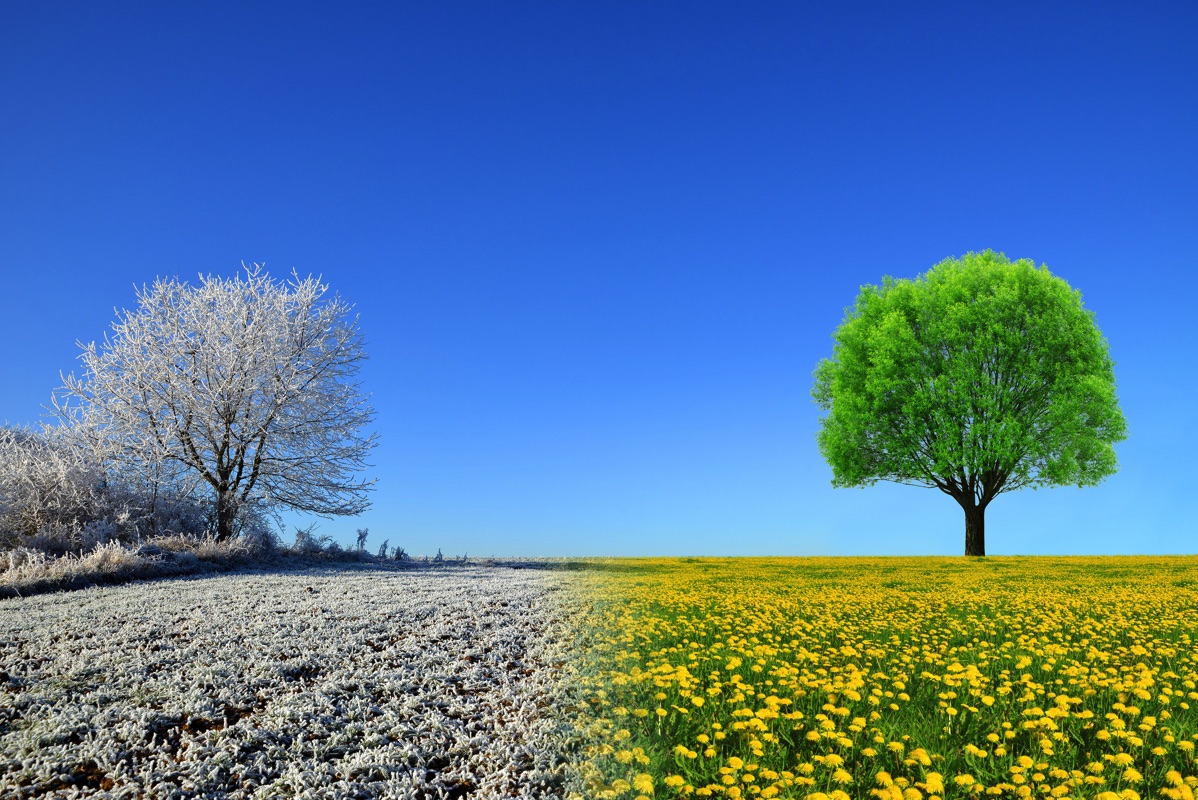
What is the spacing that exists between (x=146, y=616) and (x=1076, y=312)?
105 feet

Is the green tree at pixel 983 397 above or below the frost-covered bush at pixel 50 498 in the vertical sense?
above

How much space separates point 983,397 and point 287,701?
28384 millimetres

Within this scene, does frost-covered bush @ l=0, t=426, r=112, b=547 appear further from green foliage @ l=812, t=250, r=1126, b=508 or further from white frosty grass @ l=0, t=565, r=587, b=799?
green foliage @ l=812, t=250, r=1126, b=508

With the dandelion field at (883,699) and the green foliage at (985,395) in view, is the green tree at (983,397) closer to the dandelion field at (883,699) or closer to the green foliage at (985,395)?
the green foliage at (985,395)

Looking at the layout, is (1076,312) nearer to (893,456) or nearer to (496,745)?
(893,456)

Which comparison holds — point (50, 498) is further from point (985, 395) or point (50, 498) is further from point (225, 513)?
point (985, 395)

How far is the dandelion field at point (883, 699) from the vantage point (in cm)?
469

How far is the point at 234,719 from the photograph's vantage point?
5.67 meters

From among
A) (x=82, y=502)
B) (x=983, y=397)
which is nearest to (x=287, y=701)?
(x=82, y=502)

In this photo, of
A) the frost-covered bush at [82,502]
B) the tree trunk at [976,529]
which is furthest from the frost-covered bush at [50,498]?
the tree trunk at [976,529]

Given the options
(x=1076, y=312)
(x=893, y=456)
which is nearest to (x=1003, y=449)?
(x=893, y=456)

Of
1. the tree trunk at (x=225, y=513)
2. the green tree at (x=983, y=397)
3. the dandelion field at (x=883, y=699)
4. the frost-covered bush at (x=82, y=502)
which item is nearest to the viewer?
the dandelion field at (x=883, y=699)

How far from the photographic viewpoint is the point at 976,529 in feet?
95.9

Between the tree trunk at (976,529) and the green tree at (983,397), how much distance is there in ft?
0.16
